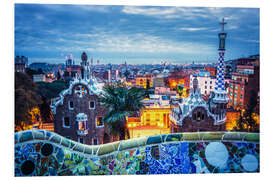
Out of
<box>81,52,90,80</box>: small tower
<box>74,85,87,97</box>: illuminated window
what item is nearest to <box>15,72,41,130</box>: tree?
<box>74,85,87,97</box>: illuminated window

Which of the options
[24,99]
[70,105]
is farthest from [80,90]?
[24,99]

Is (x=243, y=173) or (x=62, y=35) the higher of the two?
(x=62, y=35)

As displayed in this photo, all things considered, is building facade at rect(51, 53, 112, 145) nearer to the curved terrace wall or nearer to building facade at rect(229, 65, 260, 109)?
the curved terrace wall

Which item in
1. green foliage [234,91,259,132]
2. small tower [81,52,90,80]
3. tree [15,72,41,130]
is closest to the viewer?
tree [15,72,41,130]

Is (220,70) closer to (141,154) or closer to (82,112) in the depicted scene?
(141,154)

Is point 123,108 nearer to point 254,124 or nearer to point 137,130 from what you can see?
point 137,130

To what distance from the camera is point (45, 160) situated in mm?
4961

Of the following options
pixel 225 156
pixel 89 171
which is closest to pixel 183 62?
pixel 225 156

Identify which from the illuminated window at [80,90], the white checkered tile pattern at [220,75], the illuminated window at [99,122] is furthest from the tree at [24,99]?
the white checkered tile pattern at [220,75]

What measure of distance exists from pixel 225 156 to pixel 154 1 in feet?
14.5

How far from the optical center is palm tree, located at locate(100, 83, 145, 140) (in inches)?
201

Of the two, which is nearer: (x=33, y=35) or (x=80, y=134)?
(x=33, y=35)

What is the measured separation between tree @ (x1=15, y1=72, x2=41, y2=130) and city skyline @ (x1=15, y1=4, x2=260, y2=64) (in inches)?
23.9

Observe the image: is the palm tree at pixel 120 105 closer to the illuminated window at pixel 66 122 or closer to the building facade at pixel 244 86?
the illuminated window at pixel 66 122
